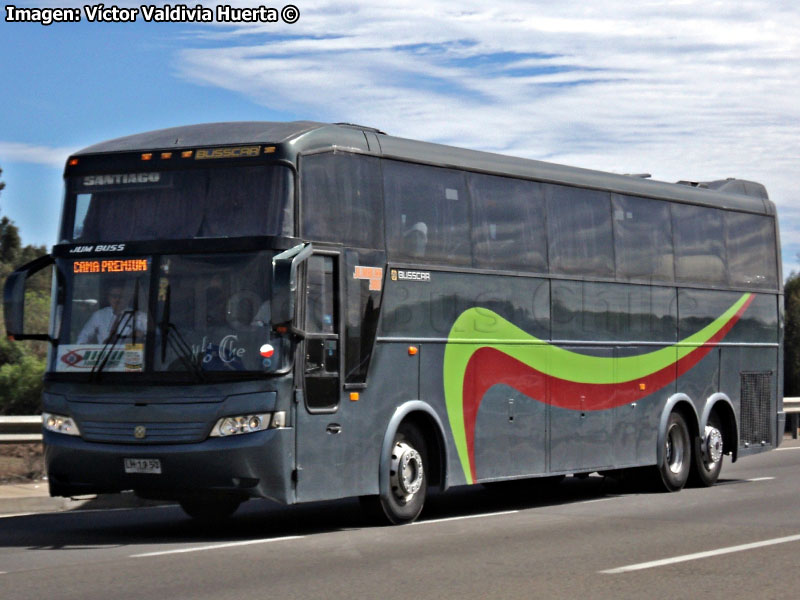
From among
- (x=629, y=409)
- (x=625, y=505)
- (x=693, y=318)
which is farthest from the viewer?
(x=693, y=318)

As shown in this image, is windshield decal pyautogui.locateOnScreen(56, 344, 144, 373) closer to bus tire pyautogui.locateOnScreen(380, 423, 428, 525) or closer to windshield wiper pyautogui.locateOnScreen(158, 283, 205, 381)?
windshield wiper pyautogui.locateOnScreen(158, 283, 205, 381)

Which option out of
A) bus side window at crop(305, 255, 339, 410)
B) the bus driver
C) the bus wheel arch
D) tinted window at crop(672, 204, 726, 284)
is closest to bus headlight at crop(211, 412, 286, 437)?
bus side window at crop(305, 255, 339, 410)

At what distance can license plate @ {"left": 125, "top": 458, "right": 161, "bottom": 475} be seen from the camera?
12.7 meters

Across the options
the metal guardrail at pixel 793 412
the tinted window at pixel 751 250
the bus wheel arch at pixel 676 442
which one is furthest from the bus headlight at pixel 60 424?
the metal guardrail at pixel 793 412

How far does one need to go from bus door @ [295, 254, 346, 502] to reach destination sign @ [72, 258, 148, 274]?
1.55m

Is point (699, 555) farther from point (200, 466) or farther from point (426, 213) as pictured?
point (426, 213)

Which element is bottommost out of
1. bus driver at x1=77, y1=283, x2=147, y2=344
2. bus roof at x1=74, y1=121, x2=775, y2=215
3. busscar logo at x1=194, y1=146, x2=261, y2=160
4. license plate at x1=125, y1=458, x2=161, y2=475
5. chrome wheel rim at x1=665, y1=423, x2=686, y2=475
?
chrome wheel rim at x1=665, y1=423, x2=686, y2=475

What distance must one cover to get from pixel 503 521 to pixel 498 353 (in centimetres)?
209

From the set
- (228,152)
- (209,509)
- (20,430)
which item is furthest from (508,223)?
(20,430)

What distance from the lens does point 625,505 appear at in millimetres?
17000

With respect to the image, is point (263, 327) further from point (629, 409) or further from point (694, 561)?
point (629, 409)

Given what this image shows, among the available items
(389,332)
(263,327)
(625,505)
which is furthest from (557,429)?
(263,327)

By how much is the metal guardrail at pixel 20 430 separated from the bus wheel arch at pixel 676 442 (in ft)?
26.8

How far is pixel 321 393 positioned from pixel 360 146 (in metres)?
2.56
